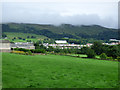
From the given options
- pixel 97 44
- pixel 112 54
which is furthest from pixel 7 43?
pixel 112 54

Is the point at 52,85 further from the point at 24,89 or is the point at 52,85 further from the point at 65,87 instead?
the point at 24,89

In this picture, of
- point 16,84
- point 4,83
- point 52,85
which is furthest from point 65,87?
point 4,83

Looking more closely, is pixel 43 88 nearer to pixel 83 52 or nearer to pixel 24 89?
pixel 24 89

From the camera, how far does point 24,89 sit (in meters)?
9.67

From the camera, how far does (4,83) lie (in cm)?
1026

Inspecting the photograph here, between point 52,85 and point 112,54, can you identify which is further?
point 112,54

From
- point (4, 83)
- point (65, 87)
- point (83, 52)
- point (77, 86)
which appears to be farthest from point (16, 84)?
point (83, 52)

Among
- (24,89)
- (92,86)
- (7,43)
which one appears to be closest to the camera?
(24,89)

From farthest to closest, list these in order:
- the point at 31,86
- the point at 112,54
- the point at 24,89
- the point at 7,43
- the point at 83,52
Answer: the point at 7,43 < the point at 83,52 < the point at 112,54 < the point at 31,86 < the point at 24,89

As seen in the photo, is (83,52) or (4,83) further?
(83,52)

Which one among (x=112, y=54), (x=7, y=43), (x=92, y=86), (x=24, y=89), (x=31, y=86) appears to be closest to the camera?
(x=24, y=89)

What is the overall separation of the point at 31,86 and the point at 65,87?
1.99 metres

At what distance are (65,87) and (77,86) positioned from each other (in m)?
0.84

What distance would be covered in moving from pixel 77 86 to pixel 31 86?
9.15 feet
